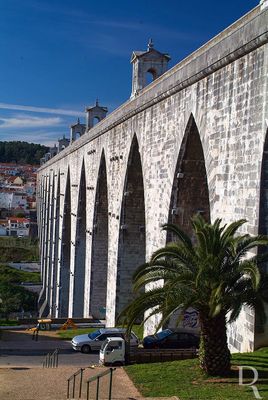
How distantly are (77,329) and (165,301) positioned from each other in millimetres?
15265

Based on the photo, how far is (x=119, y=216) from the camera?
20.2 metres

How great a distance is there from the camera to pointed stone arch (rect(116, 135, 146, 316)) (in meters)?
19.8

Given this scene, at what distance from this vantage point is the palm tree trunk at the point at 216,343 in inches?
372

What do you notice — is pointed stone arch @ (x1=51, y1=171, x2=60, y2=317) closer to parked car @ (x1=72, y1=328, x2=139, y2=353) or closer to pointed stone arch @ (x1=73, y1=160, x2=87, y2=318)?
pointed stone arch @ (x1=73, y1=160, x2=87, y2=318)

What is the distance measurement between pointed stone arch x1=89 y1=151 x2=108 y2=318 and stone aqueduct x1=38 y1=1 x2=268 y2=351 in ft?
0.14

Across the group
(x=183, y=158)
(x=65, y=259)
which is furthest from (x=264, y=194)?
(x=65, y=259)

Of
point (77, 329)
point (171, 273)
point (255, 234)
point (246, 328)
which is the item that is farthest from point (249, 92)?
point (77, 329)

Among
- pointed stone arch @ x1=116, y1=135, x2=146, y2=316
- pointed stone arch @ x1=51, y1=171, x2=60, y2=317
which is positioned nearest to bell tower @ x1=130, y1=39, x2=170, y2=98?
pointed stone arch @ x1=116, y1=135, x2=146, y2=316

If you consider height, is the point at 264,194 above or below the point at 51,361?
above

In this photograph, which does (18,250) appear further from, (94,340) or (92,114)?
(94,340)

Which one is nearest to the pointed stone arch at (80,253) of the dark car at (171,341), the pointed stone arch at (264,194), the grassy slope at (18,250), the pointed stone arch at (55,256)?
the pointed stone arch at (55,256)

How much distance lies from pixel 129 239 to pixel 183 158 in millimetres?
6483

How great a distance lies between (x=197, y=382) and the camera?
9570 mm

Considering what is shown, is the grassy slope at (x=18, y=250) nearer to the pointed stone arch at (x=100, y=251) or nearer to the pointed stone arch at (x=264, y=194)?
the pointed stone arch at (x=100, y=251)
